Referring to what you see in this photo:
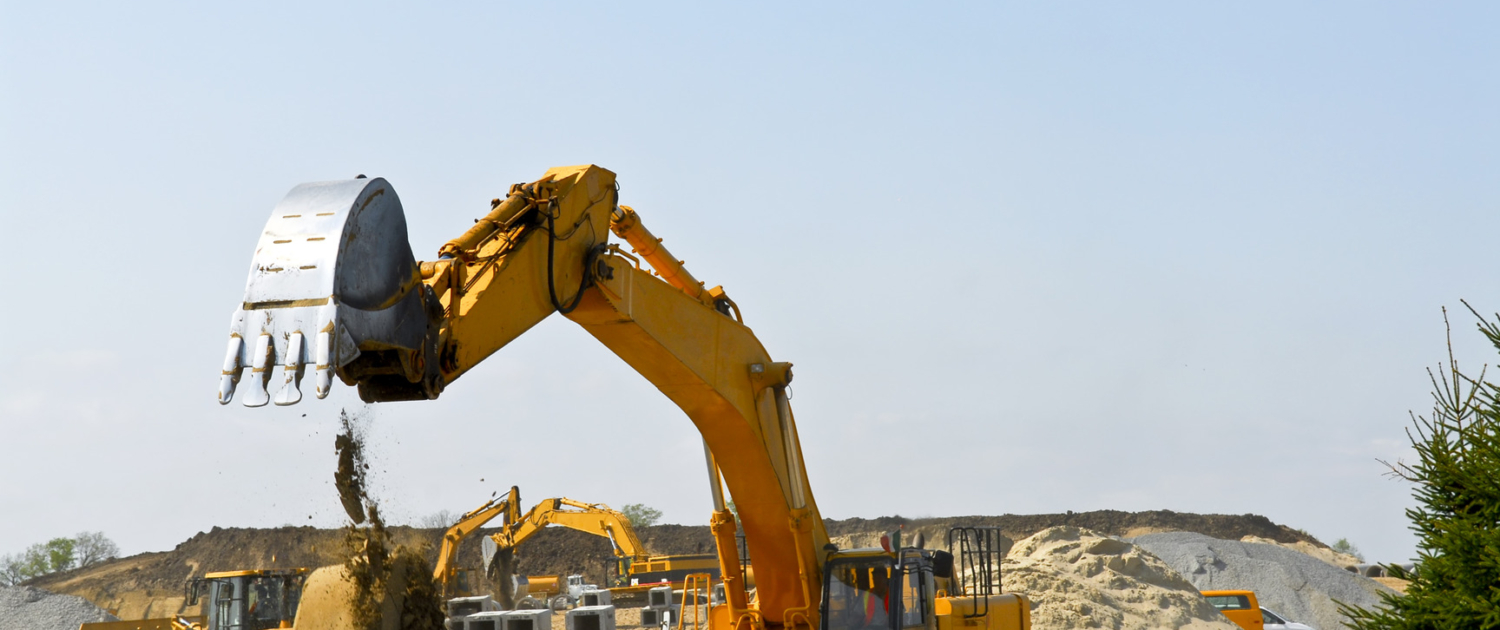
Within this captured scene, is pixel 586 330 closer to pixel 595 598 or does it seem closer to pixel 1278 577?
pixel 595 598

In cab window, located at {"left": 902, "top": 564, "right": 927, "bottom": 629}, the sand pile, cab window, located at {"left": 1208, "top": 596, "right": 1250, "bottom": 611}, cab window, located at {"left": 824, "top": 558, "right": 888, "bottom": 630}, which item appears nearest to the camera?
cab window, located at {"left": 902, "top": 564, "right": 927, "bottom": 629}

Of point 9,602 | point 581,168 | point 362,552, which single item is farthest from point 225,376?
point 9,602

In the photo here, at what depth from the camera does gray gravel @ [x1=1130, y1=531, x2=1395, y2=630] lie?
108 ft

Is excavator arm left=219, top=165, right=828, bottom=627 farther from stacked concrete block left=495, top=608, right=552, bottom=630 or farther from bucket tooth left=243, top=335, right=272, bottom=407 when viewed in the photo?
stacked concrete block left=495, top=608, right=552, bottom=630

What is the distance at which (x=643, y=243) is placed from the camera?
35.2 ft

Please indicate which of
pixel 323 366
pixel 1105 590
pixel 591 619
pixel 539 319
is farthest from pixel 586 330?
pixel 1105 590

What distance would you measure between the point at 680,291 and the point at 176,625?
52.0 feet

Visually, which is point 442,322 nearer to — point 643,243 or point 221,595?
point 643,243

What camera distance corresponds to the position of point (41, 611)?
38719 millimetres

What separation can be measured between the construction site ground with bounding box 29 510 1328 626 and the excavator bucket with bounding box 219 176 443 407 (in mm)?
52574

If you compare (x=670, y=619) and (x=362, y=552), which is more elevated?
(x=362, y=552)

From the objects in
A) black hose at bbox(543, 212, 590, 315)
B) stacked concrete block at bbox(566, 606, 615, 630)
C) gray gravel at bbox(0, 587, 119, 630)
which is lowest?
gray gravel at bbox(0, 587, 119, 630)

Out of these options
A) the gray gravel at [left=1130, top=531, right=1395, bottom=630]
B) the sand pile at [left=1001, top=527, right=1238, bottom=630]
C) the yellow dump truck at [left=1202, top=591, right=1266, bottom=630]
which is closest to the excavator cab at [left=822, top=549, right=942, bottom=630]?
the sand pile at [left=1001, top=527, right=1238, bottom=630]

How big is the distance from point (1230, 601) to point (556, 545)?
43576mm
